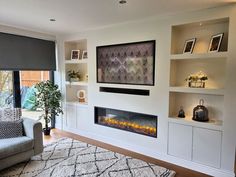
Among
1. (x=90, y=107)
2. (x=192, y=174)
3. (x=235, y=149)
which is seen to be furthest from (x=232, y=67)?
(x=90, y=107)

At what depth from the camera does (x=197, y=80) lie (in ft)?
9.33

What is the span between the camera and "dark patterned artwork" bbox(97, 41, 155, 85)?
126 inches

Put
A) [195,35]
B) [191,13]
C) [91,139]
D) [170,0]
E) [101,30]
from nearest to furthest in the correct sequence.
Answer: [170,0], [191,13], [195,35], [101,30], [91,139]

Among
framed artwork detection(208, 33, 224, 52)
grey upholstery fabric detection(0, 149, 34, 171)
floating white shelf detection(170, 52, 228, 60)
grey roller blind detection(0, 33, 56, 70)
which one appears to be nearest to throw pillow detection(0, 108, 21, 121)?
grey upholstery fabric detection(0, 149, 34, 171)

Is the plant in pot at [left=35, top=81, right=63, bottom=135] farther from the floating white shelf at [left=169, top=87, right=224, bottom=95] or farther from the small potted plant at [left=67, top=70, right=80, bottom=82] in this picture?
the floating white shelf at [left=169, top=87, right=224, bottom=95]

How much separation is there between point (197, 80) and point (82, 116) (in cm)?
262

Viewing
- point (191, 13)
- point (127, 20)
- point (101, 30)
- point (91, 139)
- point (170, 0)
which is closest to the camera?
point (170, 0)

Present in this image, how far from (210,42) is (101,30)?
2043 mm

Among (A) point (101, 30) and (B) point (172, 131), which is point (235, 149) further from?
(A) point (101, 30)

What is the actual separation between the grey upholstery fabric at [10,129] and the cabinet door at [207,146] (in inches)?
110

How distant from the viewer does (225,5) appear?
2.43m

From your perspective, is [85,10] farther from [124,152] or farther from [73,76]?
[124,152]

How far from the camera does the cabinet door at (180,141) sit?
2.85 metres

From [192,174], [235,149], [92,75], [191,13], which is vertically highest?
[191,13]
